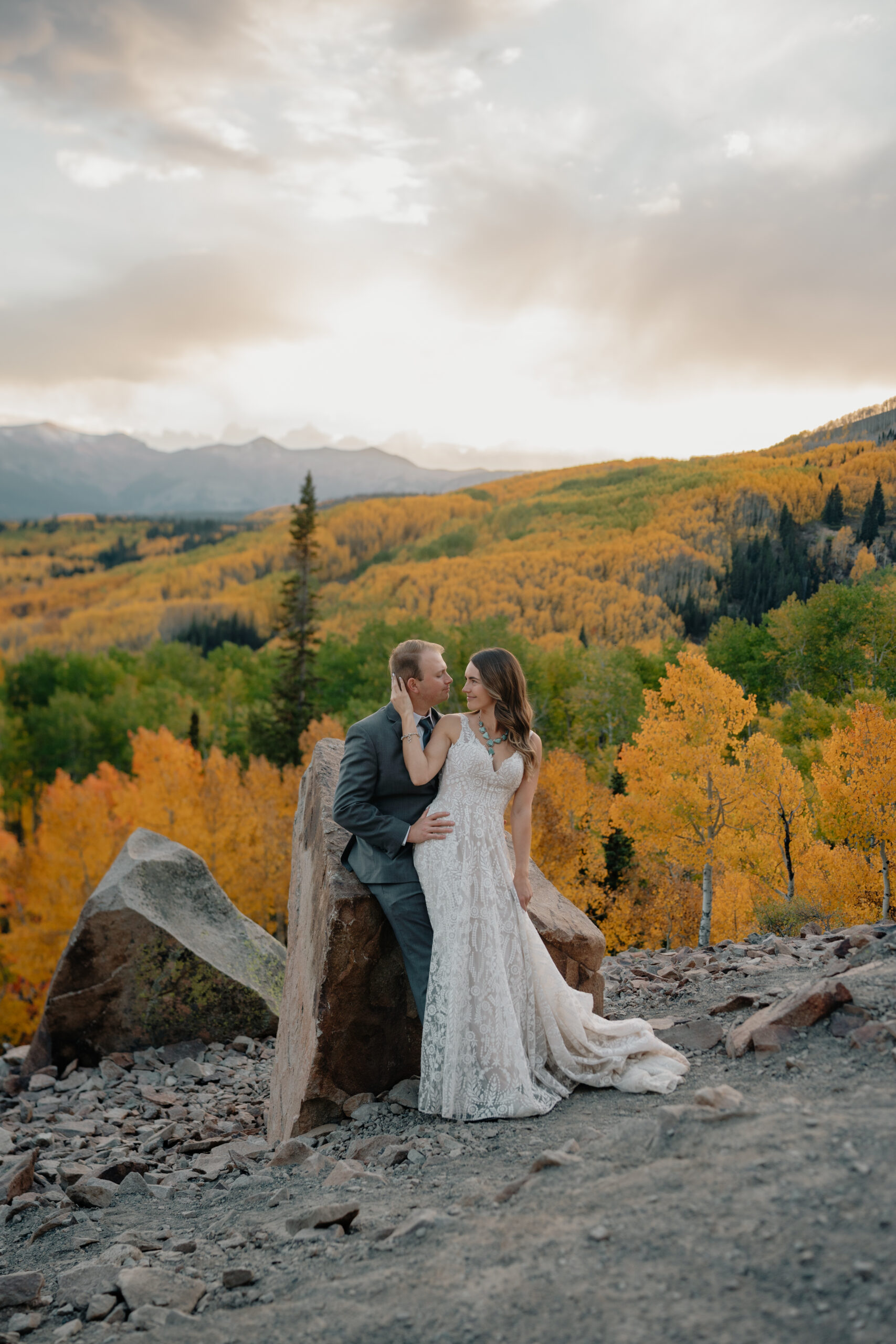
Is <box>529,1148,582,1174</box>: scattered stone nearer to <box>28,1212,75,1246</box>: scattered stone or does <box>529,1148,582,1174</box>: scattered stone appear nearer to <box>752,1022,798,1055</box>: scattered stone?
<box>752,1022,798,1055</box>: scattered stone

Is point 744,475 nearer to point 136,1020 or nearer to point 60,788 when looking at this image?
point 60,788

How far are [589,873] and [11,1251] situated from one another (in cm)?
2693

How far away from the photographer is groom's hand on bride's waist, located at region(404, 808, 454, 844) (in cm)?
572

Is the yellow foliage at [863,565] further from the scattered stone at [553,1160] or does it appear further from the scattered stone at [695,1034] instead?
the scattered stone at [553,1160]

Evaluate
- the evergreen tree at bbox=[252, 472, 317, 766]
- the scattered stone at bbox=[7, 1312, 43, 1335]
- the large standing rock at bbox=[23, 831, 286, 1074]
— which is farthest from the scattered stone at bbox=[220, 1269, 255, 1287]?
the evergreen tree at bbox=[252, 472, 317, 766]

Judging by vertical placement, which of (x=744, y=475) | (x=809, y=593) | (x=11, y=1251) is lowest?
(x=11, y=1251)

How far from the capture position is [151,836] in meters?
13.0

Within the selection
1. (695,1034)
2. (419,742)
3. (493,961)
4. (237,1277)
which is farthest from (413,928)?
(237,1277)

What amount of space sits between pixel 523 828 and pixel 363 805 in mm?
1145

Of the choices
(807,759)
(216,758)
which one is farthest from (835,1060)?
(216,758)

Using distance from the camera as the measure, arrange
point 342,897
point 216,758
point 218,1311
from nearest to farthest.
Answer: point 218,1311, point 342,897, point 216,758

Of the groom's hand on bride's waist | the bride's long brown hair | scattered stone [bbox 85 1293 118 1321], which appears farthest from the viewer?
the groom's hand on bride's waist

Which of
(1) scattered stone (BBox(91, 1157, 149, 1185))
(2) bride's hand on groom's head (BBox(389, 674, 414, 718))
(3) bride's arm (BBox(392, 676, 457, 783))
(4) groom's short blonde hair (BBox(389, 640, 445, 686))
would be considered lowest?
(1) scattered stone (BBox(91, 1157, 149, 1185))

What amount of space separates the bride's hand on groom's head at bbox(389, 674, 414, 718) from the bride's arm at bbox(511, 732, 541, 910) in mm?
898
